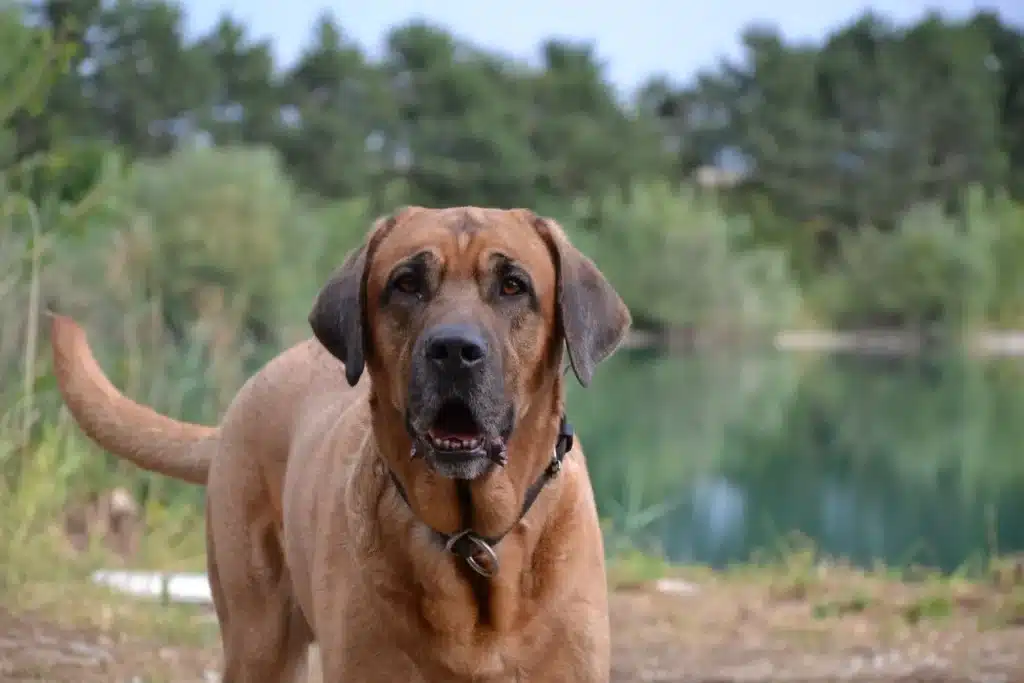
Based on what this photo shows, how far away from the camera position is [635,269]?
134ft

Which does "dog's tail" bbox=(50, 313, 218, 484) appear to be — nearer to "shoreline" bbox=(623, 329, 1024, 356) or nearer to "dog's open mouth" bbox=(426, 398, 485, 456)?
"dog's open mouth" bbox=(426, 398, 485, 456)

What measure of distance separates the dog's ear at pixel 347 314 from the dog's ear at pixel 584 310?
0.48 metres

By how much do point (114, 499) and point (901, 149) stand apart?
54.7 m

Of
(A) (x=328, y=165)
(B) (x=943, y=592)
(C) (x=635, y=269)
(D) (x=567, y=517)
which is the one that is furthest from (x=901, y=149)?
(D) (x=567, y=517)

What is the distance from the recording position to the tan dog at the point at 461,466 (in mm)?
2918

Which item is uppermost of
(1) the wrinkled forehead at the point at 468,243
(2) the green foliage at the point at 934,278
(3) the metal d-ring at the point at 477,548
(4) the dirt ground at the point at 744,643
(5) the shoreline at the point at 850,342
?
(1) the wrinkled forehead at the point at 468,243

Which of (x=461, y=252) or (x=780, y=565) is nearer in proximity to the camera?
(x=461, y=252)

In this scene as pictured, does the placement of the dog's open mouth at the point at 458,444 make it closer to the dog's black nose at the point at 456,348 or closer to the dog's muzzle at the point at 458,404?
the dog's muzzle at the point at 458,404

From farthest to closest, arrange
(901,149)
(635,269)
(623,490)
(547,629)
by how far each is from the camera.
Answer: (901,149) < (635,269) < (623,490) < (547,629)

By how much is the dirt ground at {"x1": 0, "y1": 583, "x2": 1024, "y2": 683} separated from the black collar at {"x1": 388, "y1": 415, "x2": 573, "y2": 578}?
2248mm

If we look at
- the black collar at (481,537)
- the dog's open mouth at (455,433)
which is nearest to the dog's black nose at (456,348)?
the dog's open mouth at (455,433)

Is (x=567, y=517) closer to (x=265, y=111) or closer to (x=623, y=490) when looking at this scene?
(x=623, y=490)

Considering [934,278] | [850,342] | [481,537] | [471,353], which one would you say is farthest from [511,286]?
[850,342]

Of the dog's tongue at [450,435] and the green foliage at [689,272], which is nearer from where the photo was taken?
the dog's tongue at [450,435]
